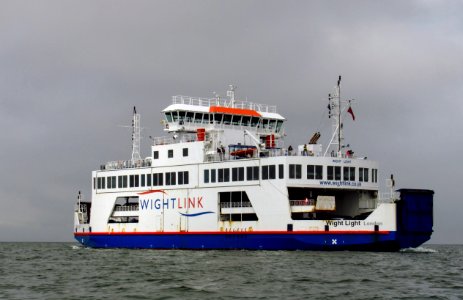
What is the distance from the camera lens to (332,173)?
47.0 m

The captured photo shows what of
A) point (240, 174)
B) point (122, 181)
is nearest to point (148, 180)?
point (122, 181)

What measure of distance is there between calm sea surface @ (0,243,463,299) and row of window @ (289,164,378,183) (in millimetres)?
4720

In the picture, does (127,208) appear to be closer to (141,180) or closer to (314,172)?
(141,180)

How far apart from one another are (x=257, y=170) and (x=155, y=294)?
Result: 69.5 feet

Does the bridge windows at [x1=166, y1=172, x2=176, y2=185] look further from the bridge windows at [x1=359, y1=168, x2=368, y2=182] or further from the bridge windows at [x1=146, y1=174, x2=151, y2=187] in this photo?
the bridge windows at [x1=359, y1=168, x2=368, y2=182]

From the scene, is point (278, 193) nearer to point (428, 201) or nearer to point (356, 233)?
point (356, 233)

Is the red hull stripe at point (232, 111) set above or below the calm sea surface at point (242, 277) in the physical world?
above

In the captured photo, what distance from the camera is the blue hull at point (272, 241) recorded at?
4516cm

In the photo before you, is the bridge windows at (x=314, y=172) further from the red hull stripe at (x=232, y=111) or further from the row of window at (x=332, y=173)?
the red hull stripe at (x=232, y=111)

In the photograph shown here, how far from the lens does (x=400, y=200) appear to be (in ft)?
150

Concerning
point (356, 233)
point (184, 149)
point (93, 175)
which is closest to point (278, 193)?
point (356, 233)

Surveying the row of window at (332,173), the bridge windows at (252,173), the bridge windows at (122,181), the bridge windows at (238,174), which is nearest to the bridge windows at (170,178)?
the bridge windows at (122,181)

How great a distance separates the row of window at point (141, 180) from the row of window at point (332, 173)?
8879 mm

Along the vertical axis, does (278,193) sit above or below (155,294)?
above
